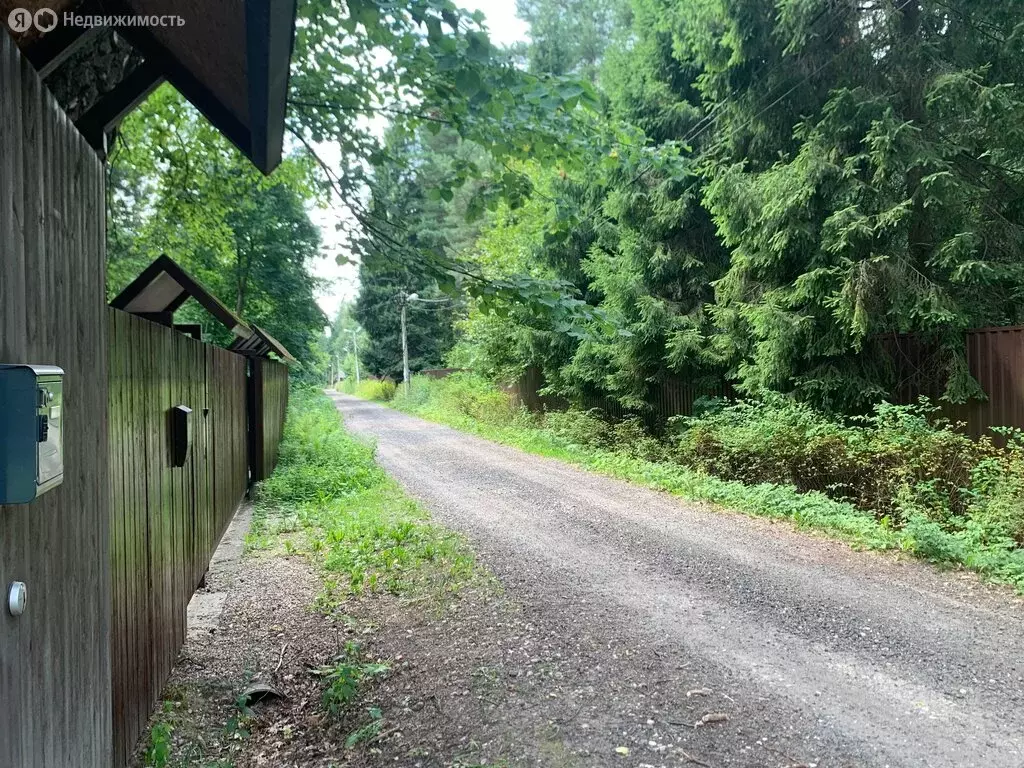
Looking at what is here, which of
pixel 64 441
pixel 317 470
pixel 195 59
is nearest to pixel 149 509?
pixel 64 441

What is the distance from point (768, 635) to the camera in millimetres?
4609

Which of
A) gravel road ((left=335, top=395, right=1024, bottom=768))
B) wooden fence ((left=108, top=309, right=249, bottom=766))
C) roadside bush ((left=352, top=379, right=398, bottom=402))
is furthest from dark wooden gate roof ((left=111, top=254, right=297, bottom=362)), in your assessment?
roadside bush ((left=352, top=379, right=398, bottom=402))

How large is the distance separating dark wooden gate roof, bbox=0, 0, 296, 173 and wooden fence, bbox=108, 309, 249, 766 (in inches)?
37.1

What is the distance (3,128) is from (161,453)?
2.69 meters

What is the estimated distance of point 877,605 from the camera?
16.9 feet

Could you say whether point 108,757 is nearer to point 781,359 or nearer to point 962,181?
point 781,359

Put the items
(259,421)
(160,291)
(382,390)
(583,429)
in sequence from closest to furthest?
1. (160,291)
2. (259,421)
3. (583,429)
4. (382,390)

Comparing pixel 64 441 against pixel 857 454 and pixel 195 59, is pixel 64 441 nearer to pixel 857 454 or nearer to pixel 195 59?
pixel 195 59

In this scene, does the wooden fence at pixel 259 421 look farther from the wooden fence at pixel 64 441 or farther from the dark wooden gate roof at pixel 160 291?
the wooden fence at pixel 64 441

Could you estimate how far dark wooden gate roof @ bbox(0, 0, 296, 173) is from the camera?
74.3 inches

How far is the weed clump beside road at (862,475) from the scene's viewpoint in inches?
260

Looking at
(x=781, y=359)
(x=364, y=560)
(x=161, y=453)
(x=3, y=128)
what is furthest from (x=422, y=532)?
(x=3, y=128)

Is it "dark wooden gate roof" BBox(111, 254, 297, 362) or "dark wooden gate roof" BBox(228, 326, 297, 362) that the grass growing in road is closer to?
"dark wooden gate roof" BBox(228, 326, 297, 362)

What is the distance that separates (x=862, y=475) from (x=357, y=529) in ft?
19.6
